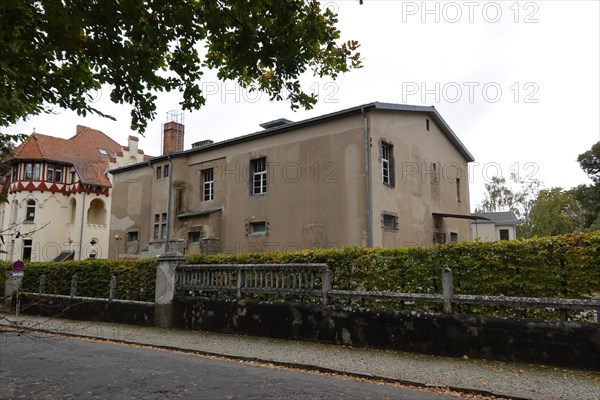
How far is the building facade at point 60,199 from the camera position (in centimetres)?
3728

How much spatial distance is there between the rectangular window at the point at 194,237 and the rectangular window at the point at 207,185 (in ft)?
6.20

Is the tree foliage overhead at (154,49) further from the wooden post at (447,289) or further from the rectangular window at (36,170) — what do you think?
the rectangular window at (36,170)

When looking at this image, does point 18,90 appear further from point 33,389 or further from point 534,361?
point 534,361

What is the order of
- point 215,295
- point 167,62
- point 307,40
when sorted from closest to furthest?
1. point 307,40
2. point 167,62
3. point 215,295

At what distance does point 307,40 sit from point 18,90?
397 centimetres

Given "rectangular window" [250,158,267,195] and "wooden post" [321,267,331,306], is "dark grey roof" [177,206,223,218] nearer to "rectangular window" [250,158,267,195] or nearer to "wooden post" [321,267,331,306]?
"rectangular window" [250,158,267,195]

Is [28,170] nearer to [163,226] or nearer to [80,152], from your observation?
[80,152]

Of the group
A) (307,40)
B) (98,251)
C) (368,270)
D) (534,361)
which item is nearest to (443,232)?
(368,270)

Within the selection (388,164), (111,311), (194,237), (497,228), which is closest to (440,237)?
(388,164)

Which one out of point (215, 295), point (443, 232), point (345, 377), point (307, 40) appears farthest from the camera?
point (443, 232)

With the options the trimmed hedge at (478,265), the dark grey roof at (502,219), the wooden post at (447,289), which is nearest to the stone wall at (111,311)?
the trimmed hedge at (478,265)

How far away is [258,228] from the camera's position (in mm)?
21172

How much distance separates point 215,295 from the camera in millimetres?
12047

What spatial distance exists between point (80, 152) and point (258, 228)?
28.2 meters
